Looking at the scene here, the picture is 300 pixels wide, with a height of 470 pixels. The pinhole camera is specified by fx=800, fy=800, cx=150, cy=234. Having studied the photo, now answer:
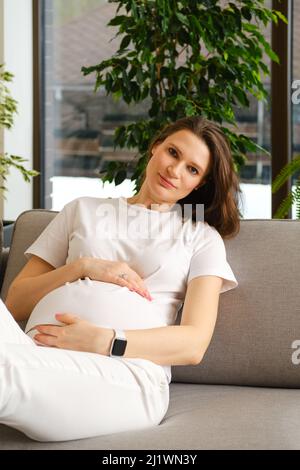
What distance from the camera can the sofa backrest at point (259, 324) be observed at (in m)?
1.87

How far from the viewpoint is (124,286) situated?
1824 millimetres

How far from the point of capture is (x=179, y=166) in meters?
1.97

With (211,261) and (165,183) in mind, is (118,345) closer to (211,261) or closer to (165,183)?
(211,261)

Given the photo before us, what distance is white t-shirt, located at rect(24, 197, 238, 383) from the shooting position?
1773 mm

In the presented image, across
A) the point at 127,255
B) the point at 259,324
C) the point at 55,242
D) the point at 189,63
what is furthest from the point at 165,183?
the point at 189,63

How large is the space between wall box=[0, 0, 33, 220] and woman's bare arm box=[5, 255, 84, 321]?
2451 millimetres

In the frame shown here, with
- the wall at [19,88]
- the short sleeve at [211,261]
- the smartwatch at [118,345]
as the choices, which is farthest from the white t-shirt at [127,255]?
the wall at [19,88]

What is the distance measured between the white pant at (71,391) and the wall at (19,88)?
115 inches

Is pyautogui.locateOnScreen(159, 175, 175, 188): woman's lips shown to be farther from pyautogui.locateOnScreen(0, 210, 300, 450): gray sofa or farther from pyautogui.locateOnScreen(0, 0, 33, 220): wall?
pyautogui.locateOnScreen(0, 0, 33, 220): wall

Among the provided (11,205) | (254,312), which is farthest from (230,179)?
(11,205)

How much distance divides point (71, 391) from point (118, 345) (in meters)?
0.23

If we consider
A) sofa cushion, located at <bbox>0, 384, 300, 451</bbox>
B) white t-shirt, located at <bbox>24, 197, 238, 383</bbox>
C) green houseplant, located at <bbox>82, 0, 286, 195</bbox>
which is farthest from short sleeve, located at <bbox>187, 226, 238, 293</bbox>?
green houseplant, located at <bbox>82, 0, 286, 195</bbox>

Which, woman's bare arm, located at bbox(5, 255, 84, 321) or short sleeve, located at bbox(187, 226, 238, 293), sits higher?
short sleeve, located at bbox(187, 226, 238, 293)

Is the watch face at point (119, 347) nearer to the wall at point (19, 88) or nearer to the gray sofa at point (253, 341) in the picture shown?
the gray sofa at point (253, 341)
